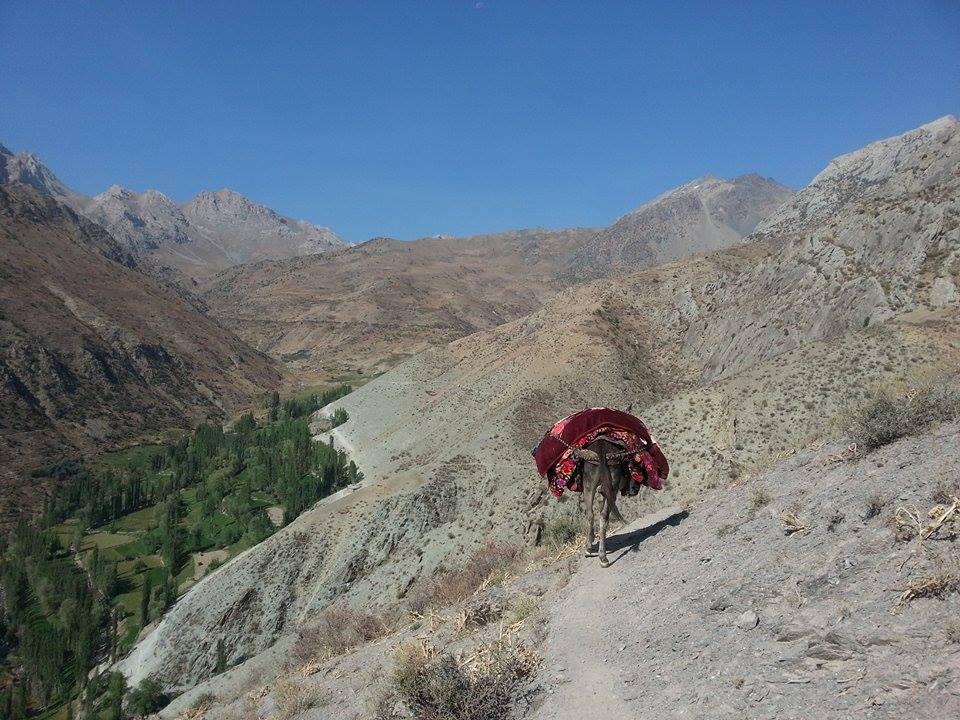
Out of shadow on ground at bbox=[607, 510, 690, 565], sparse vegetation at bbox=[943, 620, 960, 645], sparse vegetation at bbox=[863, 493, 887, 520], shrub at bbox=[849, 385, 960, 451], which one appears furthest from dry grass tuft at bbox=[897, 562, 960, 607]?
Answer: shadow on ground at bbox=[607, 510, 690, 565]

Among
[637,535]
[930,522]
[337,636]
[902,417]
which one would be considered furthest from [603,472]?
[337,636]

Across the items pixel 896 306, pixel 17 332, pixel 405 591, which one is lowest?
pixel 405 591

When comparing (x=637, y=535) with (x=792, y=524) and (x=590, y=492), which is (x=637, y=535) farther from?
(x=792, y=524)

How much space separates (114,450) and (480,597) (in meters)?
114

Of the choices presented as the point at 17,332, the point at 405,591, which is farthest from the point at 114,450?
the point at 405,591

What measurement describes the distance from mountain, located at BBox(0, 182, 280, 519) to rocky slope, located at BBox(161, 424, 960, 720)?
9377 centimetres

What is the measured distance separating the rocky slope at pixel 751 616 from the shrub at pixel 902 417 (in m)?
0.40

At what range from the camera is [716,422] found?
28750 millimetres

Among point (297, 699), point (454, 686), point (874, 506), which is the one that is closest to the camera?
point (454, 686)

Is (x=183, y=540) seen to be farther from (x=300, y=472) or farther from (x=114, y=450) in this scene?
(x=114, y=450)

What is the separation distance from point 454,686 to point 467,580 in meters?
8.94

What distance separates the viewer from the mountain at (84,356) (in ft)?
331

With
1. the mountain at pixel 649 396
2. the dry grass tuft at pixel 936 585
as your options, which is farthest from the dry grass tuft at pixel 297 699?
the dry grass tuft at pixel 936 585

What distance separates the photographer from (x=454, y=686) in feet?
25.7
